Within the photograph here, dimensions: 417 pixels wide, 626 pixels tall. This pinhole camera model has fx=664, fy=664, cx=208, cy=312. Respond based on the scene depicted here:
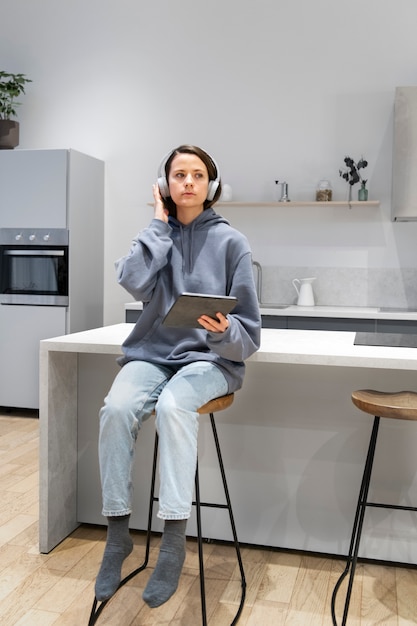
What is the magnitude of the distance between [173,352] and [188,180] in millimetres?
553

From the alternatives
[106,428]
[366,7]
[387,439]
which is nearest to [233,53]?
[366,7]

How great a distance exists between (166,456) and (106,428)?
0.21 metres

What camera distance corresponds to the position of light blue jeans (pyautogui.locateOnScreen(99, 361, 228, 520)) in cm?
176

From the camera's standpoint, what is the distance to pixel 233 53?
461 cm

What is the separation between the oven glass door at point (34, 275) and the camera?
4.46 m

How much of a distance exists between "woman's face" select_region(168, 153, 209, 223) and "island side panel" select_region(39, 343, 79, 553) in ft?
2.44

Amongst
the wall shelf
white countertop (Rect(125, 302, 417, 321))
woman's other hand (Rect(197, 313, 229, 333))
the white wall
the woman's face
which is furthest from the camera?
the white wall

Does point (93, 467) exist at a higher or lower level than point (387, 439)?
lower

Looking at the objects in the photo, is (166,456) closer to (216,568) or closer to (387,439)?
(216,568)

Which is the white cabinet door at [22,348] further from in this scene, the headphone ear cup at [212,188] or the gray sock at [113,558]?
the gray sock at [113,558]

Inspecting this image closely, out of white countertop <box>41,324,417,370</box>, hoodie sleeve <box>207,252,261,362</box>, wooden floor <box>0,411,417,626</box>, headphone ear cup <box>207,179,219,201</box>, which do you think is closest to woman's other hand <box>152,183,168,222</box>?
headphone ear cup <box>207,179,219,201</box>

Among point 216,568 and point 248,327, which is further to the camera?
point 216,568

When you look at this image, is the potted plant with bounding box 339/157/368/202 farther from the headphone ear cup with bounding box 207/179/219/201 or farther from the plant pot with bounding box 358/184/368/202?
the headphone ear cup with bounding box 207/179/219/201

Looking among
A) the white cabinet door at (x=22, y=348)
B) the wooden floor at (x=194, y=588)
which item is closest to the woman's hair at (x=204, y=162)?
the wooden floor at (x=194, y=588)
